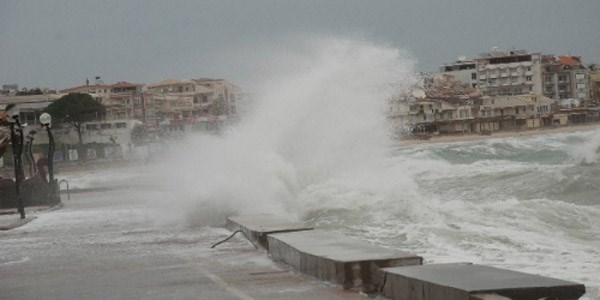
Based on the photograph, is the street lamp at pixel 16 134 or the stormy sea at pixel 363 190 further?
the street lamp at pixel 16 134

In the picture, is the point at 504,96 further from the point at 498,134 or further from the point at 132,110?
the point at 132,110

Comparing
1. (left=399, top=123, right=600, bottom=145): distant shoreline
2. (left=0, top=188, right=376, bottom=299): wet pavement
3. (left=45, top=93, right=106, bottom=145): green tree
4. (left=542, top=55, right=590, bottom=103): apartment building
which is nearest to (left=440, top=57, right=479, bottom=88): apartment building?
(left=542, top=55, right=590, bottom=103): apartment building

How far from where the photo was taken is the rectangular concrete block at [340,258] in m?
9.87

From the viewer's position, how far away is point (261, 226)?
599 inches

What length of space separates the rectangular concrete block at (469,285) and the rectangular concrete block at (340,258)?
1.46 feet

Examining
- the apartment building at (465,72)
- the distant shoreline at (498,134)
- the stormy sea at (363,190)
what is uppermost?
the apartment building at (465,72)

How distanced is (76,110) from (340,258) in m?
121

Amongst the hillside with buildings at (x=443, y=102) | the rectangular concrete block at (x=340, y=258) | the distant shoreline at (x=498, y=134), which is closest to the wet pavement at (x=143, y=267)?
the rectangular concrete block at (x=340, y=258)

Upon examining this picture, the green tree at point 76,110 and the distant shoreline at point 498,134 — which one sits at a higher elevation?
the green tree at point 76,110

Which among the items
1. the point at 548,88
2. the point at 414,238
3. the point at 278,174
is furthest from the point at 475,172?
the point at 548,88

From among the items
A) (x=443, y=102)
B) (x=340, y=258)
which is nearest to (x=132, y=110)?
(x=443, y=102)

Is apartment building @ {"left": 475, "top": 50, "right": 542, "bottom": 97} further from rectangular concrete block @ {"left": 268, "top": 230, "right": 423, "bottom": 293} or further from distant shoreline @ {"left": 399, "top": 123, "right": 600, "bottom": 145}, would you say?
rectangular concrete block @ {"left": 268, "top": 230, "right": 423, "bottom": 293}

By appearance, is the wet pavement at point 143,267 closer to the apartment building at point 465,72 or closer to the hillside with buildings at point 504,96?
the hillside with buildings at point 504,96

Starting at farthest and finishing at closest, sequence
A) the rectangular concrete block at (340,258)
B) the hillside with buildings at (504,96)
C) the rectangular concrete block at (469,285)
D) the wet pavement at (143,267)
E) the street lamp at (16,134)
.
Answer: the hillside with buildings at (504,96) < the street lamp at (16,134) < the wet pavement at (143,267) < the rectangular concrete block at (340,258) < the rectangular concrete block at (469,285)
